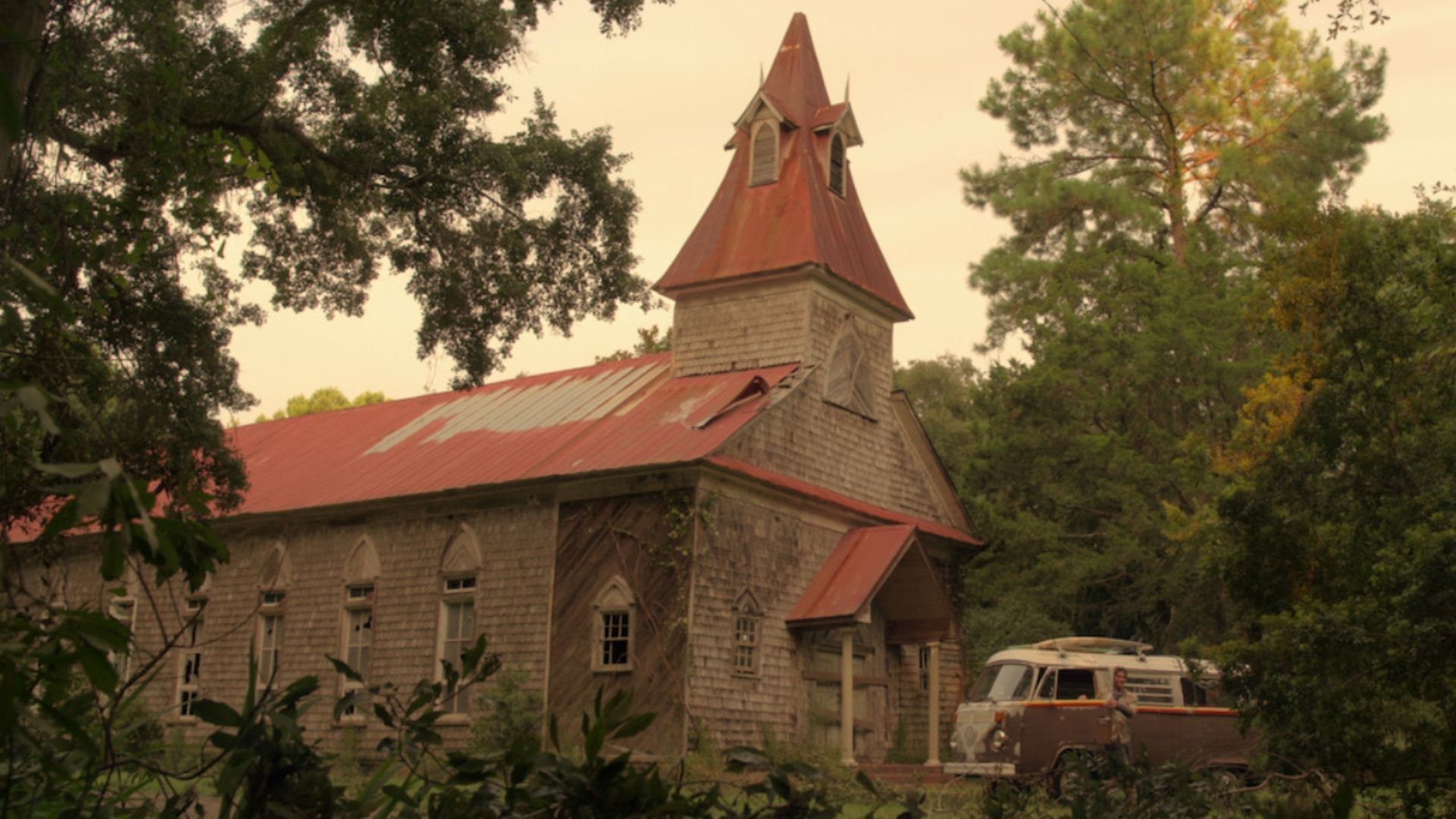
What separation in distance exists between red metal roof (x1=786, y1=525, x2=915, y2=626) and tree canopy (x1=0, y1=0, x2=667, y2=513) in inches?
297

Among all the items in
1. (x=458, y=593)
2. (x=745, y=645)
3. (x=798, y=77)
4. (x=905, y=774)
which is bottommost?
(x=905, y=774)

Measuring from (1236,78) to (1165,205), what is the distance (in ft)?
11.6

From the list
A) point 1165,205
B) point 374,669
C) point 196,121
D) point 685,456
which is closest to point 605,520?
point 685,456

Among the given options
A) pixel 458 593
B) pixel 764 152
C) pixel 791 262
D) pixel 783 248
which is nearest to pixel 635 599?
pixel 458 593

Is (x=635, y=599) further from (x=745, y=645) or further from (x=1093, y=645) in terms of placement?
(x=1093, y=645)

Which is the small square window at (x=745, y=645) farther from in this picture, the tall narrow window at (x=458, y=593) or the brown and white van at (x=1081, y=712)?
the tall narrow window at (x=458, y=593)

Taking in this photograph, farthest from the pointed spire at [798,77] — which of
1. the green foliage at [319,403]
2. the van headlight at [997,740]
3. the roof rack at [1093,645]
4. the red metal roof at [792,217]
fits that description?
the green foliage at [319,403]

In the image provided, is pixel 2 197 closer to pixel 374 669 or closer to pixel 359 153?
pixel 359 153

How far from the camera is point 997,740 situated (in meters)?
19.4

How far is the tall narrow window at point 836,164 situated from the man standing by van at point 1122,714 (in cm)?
1266

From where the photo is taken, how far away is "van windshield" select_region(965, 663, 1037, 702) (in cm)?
1956

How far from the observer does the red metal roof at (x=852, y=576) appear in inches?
887

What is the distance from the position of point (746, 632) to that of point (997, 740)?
4.75 m

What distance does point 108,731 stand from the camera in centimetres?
345
